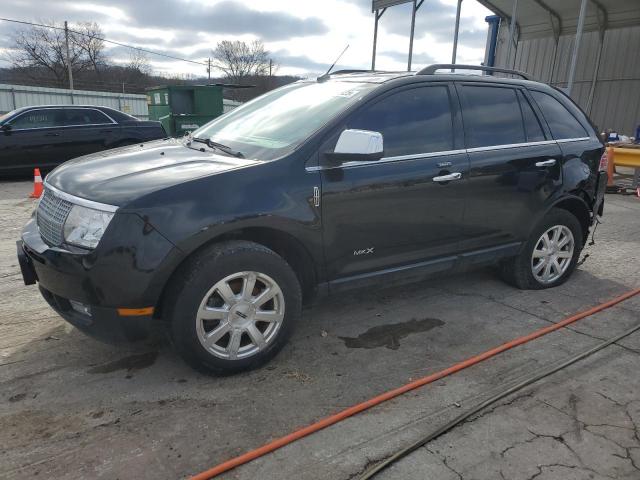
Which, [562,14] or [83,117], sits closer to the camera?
[83,117]

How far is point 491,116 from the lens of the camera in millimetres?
3977

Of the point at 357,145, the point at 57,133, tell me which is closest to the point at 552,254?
the point at 357,145

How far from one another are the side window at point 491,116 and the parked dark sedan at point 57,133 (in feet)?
28.3

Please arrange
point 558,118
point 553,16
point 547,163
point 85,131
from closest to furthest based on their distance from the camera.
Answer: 1. point 547,163
2. point 558,118
3. point 85,131
4. point 553,16

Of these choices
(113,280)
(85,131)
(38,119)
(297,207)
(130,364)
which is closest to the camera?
(113,280)

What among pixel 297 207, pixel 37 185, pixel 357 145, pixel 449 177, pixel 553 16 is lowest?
pixel 37 185

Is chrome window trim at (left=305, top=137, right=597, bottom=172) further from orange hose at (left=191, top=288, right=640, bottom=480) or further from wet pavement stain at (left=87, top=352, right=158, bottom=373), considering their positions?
wet pavement stain at (left=87, top=352, right=158, bottom=373)

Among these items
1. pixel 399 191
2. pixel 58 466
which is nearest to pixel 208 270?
pixel 58 466

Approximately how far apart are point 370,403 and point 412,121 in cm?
190

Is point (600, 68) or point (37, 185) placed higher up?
point (600, 68)

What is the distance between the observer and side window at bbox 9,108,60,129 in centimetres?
960

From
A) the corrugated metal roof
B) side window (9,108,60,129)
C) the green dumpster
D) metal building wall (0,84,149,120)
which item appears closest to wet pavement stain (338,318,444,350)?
side window (9,108,60,129)

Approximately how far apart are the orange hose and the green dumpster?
41.8 feet

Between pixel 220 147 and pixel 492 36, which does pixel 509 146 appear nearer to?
pixel 220 147
